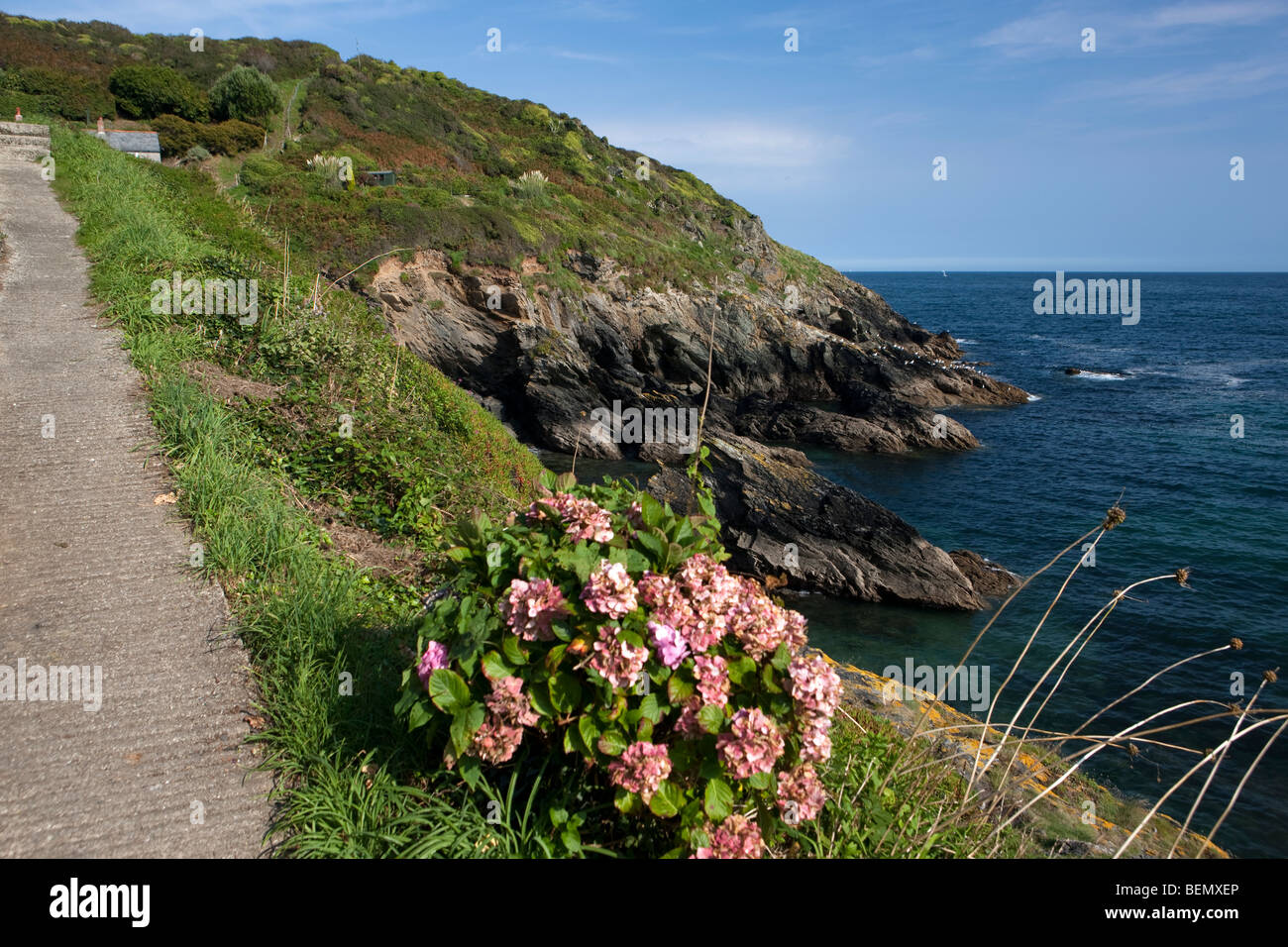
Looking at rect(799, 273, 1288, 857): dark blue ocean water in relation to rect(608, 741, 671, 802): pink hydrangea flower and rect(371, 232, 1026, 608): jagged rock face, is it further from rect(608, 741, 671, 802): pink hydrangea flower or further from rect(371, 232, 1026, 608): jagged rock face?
rect(608, 741, 671, 802): pink hydrangea flower

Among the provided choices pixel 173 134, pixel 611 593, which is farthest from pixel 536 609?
pixel 173 134

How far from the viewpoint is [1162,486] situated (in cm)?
2475

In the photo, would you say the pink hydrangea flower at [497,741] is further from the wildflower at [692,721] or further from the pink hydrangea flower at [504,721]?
the wildflower at [692,721]

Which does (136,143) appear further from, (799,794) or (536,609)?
(799,794)

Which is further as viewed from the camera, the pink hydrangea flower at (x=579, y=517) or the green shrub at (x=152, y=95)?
the green shrub at (x=152, y=95)

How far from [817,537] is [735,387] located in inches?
701

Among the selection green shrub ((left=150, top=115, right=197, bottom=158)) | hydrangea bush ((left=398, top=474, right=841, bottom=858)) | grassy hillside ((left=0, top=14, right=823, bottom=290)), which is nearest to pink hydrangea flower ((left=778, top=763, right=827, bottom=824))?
hydrangea bush ((left=398, top=474, right=841, bottom=858))

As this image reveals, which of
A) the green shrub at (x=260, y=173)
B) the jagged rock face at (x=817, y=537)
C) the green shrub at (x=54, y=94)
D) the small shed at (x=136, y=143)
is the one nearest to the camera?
the jagged rock face at (x=817, y=537)

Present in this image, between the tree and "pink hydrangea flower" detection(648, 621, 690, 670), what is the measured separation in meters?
34.3

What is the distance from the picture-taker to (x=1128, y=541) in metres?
20.1

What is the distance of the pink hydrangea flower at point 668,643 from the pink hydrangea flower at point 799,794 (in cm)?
60

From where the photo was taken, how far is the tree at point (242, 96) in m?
29.8

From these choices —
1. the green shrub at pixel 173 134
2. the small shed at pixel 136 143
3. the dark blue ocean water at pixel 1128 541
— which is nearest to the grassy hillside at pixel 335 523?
the small shed at pixel 136 143
